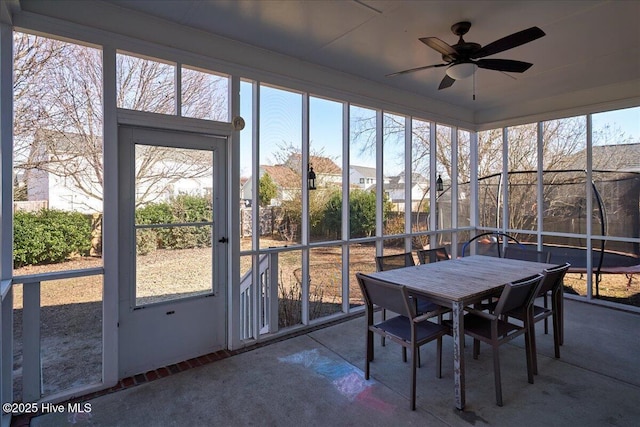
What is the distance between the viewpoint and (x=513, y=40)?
2.46 m

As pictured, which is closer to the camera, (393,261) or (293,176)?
(393,261)

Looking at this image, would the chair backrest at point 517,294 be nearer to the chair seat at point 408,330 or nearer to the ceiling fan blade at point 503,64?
the chair seat at point 408,330

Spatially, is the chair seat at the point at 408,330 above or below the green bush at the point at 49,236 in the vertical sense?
below

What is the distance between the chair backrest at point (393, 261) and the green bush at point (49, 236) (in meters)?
3.09

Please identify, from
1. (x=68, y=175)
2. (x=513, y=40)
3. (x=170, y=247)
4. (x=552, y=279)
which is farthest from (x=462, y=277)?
(x=68, y=175)

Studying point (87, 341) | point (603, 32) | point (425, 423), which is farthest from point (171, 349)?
point (603, 32)

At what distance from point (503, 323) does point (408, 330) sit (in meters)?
0.80

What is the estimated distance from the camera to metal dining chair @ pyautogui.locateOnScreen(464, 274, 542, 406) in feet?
7.82

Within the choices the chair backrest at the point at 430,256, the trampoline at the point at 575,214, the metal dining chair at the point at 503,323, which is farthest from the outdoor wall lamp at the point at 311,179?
the trampoline at the point at 575,214

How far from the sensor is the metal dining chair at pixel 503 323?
2.38 m

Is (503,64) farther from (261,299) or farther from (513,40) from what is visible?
(261,299)

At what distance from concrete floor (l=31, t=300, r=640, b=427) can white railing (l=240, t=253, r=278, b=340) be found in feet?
1.07

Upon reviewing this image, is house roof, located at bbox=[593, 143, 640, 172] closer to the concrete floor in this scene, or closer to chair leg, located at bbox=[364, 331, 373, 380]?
the concrete floor

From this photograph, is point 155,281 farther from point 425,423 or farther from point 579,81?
point 579,81
